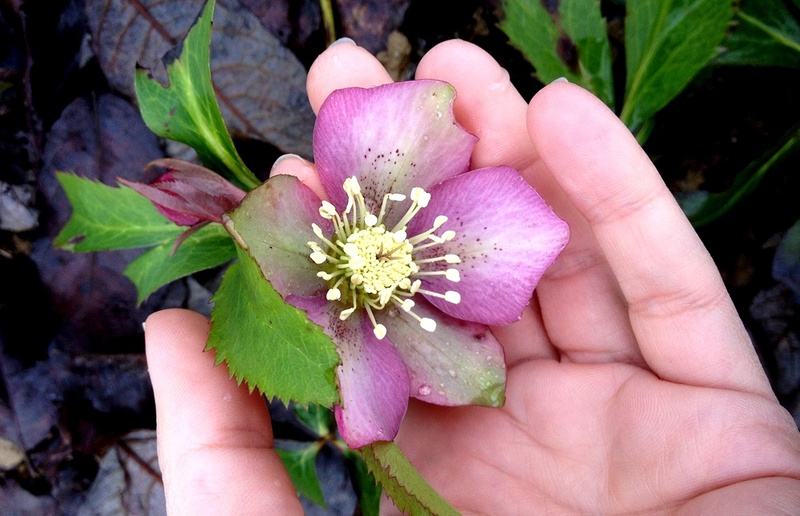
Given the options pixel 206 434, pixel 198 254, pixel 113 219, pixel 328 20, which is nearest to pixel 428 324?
pixel 206 434

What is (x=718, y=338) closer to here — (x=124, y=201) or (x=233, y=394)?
(x=233, y=394)

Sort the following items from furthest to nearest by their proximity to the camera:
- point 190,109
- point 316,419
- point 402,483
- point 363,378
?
point 316,419, point 190,109, point 363,378, point 402,483

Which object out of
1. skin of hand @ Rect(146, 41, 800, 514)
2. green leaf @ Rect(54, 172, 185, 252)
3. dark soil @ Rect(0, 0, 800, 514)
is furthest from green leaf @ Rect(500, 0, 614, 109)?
green leaf @ Rect(54, 172, 185, 252)

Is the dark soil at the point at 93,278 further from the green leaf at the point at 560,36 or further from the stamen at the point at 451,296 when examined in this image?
the stamen at the point at 451,296

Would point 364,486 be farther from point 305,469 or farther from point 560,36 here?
point 560,36

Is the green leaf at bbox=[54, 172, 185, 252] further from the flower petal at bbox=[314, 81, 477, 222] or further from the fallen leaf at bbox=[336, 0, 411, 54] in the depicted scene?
the fallen leaf at bbox=[336, 0, 411, 54]

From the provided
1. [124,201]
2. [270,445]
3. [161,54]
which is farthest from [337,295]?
[161,54]
